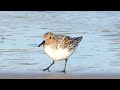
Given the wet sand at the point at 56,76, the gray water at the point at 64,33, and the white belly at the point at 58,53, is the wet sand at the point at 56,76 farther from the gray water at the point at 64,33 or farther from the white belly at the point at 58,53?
the white belly at the point at 58,53

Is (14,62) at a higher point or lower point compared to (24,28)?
lower

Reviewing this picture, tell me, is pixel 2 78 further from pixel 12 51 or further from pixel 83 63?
pixel 12 51

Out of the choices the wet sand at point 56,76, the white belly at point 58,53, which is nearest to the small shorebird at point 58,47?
the white belly at point 58,53

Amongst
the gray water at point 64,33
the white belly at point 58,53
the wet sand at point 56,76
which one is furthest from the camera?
the gray water at point 64,33

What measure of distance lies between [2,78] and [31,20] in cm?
776

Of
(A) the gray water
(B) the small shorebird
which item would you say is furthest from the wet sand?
(B) the small shorebird

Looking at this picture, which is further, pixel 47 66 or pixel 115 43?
pixel 115 43

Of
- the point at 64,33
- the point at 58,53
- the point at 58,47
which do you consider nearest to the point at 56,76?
the point at 58,53

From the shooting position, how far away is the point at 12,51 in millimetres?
11484

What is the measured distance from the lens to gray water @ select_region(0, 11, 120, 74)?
33.1ft

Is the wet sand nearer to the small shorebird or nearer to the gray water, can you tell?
the gray water

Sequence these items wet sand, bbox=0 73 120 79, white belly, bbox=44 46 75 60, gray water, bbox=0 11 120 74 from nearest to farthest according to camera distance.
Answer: wet sand, bbox=0 73 120 79 → white belly, bbox=44 46 75 60 → gray water, bbox=0 11 120 74

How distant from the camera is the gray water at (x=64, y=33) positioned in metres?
10.1
